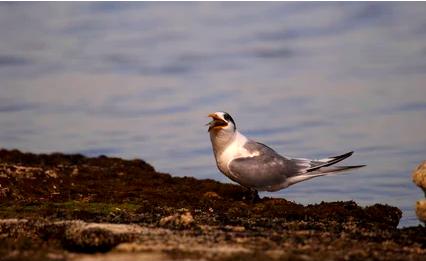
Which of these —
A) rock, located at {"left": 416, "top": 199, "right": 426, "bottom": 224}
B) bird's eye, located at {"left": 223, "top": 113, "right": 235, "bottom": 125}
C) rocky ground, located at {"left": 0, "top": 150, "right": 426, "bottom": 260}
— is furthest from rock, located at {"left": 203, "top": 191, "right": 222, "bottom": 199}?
rock, located at {"left": 416, "top": 199, "right": 426, "bottom": 224}

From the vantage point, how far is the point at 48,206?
1370 cm

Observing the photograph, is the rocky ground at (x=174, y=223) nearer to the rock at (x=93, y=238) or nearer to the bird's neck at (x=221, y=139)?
the rock at (x=93, y=238)

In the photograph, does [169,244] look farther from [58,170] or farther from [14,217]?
[58,170]

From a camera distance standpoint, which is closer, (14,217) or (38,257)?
(38,257)

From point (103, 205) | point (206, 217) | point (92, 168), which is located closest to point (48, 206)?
point (103, 205)

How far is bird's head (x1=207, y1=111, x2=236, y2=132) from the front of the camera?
48.3 feet

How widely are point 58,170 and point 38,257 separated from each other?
35.7 feet

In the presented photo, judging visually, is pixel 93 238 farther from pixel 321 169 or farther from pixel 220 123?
pixel 321 169

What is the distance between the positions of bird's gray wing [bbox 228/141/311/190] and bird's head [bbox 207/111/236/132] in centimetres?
50

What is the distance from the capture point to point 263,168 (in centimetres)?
1452

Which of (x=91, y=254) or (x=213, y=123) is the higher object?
(x=213, y=123)

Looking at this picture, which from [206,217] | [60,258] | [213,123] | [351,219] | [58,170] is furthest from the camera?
[58,170]

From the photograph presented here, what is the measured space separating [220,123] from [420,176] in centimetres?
427

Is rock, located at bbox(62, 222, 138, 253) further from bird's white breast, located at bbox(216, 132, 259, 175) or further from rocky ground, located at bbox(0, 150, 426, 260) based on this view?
bird's white breast, located at bbox(216, 132, 259, 175)
